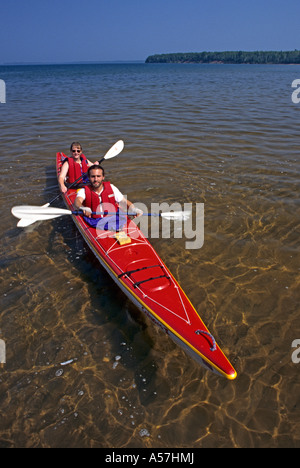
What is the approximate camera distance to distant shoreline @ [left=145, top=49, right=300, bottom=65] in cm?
10031

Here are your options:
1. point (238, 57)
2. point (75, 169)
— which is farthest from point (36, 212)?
point (238, 57)

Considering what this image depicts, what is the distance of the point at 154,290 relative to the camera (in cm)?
445

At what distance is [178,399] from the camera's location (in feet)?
12.1

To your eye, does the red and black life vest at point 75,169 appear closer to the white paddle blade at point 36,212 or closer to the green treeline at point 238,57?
the white paddle blade at point 36,212

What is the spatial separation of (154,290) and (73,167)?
4593 mm

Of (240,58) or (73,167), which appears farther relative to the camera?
(240,58)

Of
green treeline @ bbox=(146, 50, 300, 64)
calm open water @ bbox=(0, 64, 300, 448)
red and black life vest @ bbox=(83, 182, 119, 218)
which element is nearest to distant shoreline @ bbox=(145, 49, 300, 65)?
green treeline @ bbox=(146, 50, 300, 64)

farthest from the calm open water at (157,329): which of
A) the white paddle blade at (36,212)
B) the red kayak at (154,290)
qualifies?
the white paddle blade at (36,212)

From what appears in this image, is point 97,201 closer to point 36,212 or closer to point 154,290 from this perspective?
point 36,212

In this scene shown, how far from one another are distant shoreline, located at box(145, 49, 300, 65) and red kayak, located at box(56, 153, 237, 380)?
4611 inches
